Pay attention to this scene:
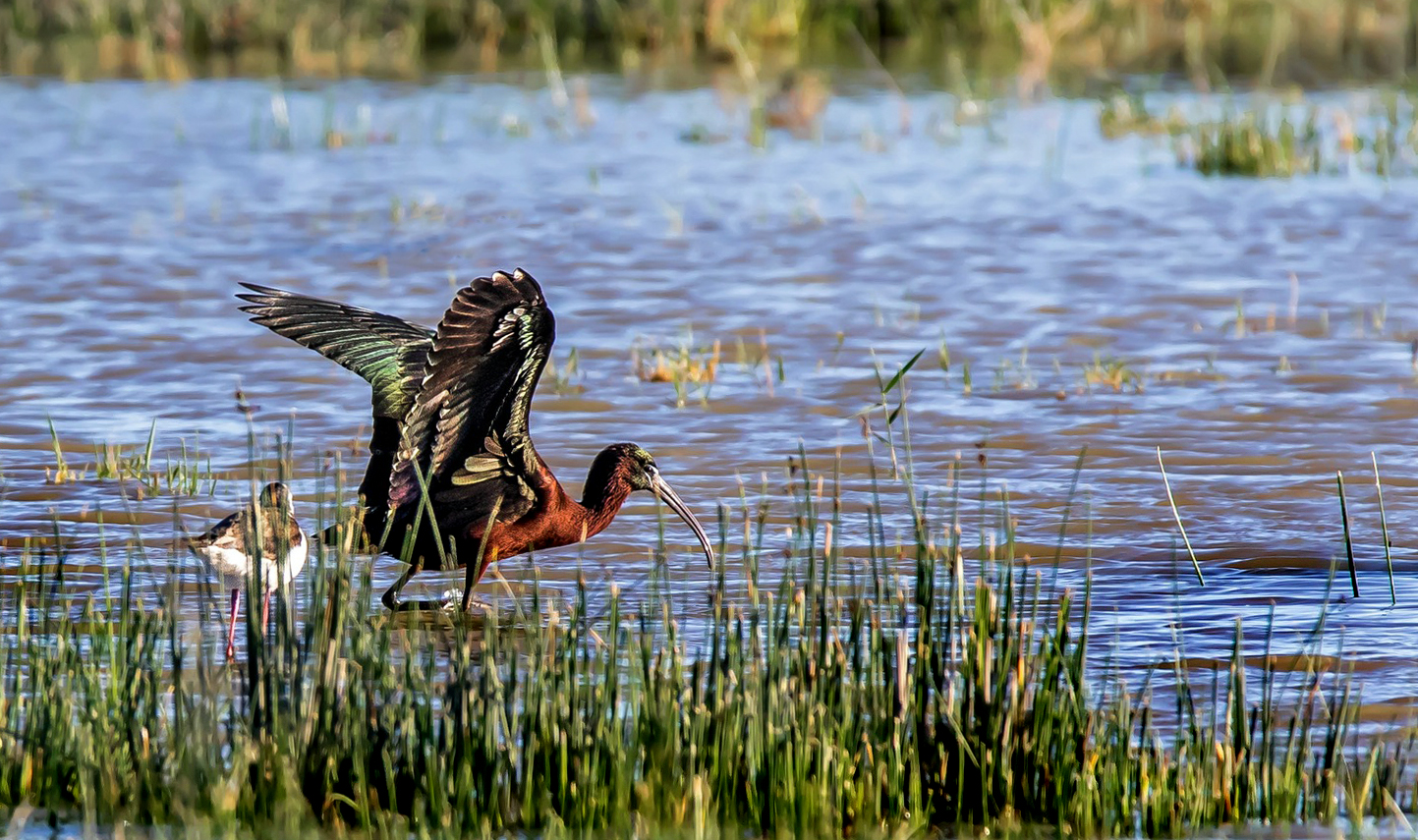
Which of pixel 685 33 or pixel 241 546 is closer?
pixel 241 546

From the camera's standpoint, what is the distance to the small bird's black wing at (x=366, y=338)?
20.2 ft

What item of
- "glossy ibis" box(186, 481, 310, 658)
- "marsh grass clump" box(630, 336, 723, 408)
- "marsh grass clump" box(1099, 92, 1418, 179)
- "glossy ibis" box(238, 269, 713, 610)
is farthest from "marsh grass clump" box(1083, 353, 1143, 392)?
"marsh grass clump" box(1099, 92, 1418, 179)

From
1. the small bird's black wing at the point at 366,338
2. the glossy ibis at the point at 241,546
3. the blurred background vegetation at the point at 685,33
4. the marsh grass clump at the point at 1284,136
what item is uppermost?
the blurred background vegetation at the point at 685,33

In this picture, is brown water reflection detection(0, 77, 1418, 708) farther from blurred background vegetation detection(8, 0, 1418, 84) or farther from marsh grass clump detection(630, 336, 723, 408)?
blurred background vegetation detection(8, 0, 1418, 84)

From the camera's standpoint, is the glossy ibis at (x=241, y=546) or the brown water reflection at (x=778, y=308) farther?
the brown water reflection at (x=778, y=308)

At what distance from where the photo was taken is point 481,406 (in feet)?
19.0

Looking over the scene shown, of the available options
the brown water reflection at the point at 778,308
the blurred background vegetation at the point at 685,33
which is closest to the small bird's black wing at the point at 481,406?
the brown water reflection at the point at 778,308

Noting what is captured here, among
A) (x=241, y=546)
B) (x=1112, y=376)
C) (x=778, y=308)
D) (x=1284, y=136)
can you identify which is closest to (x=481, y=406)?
(x=241, y=546)

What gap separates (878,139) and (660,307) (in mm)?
5576

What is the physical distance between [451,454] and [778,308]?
5519 mm

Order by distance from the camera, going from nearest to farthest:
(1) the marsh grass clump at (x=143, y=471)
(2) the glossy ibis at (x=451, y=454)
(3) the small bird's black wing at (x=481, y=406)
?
(3) the small bird's black wing at (x=481, y=406), (2) the glossy ibis at (x=451, y=454), (1) the marsh grass clump at (x=143, y=471)

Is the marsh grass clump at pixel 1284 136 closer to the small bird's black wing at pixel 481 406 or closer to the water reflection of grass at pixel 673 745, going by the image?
the small bird's black wing at pixel 481 406

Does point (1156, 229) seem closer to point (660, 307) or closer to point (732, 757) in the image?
point (660, 307)

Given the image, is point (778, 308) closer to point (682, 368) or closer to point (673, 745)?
point (682, 368)
